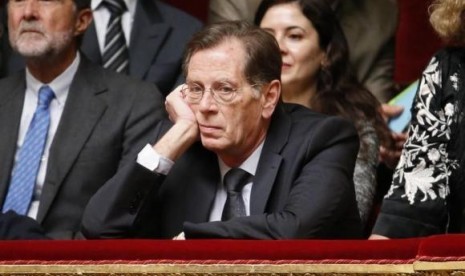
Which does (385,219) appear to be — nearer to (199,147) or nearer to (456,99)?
(456,99)

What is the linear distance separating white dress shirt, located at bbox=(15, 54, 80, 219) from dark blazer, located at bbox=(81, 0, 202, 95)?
0.69ft

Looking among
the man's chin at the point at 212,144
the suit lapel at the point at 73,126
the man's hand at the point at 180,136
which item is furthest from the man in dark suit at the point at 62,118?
the man's chin at the point at 212,144

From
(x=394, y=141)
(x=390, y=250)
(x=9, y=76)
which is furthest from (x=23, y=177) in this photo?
(x=390, y=250)

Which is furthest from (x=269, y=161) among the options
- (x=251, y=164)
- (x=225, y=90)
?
(x=225, y=90)

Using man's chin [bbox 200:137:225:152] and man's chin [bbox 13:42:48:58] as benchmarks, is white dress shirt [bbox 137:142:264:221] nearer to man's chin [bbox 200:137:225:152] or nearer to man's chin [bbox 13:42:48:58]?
man's chin [bbox 200:137:225:152]

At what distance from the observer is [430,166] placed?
2.35 m

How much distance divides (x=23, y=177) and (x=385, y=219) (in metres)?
0.91

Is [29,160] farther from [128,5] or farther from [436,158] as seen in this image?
[436,158]

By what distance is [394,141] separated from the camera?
3.12 meters

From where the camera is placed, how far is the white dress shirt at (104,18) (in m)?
3.31

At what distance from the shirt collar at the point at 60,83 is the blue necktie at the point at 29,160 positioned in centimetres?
2

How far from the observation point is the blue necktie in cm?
287

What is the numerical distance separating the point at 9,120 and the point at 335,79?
804 millimetres

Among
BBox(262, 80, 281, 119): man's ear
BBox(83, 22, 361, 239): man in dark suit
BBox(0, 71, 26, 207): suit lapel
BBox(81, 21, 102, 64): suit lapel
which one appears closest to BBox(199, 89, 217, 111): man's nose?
BBox(83, 22, 361, 239): man in dark suit
